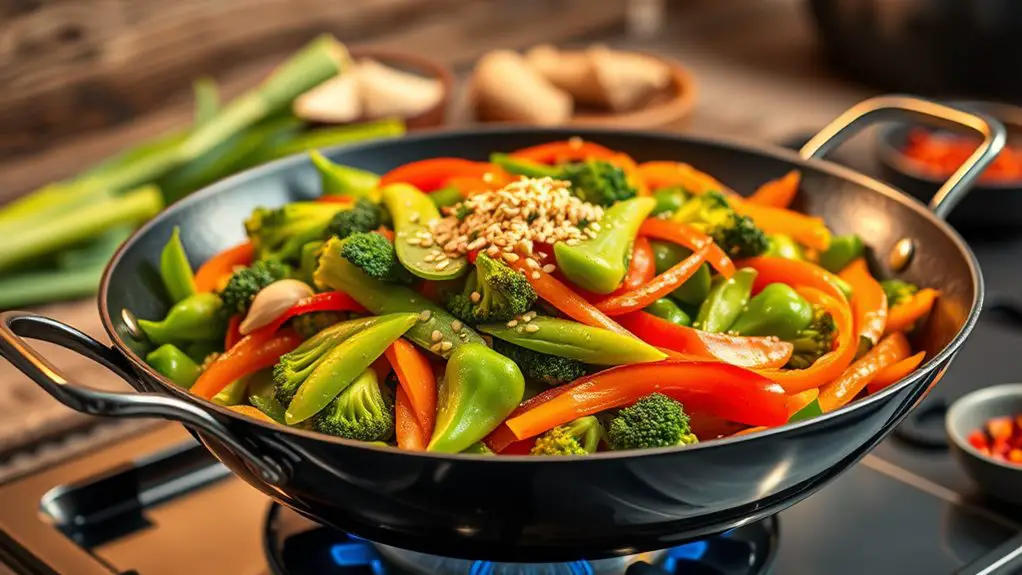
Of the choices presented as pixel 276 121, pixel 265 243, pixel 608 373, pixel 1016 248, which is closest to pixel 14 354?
pixel 265 243

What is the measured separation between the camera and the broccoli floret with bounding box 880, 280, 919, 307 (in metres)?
1.44

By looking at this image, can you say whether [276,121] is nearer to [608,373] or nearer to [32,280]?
[32,280]

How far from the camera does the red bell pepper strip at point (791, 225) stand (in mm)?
1539

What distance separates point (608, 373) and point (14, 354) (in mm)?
605

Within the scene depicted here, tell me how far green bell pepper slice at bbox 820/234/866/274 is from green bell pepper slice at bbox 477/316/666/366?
18.9 inches

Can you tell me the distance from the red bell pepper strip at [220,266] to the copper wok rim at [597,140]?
0.30 feet

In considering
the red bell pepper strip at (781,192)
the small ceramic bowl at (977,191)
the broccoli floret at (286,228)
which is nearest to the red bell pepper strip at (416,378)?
the broccoli floret at (286,228)

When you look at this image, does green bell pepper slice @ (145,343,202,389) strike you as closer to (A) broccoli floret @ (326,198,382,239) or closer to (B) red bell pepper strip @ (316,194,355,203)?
(A) broccoli floret @ (326,198,382,239)

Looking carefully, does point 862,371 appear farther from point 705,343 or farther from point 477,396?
point 477,396

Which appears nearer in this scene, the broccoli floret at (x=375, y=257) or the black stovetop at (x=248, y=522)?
the broccoli floret at (x=375, y=257)

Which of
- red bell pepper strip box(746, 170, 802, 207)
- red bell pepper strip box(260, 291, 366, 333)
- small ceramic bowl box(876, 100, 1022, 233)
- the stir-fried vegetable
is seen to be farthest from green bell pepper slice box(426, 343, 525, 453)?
small ceramic bowl box(876, 100, 1022, 233)

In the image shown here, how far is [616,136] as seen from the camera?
181cm

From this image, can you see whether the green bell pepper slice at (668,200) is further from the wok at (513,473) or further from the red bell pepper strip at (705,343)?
the wok at (513,473)

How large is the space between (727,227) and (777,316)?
0.15 metres
